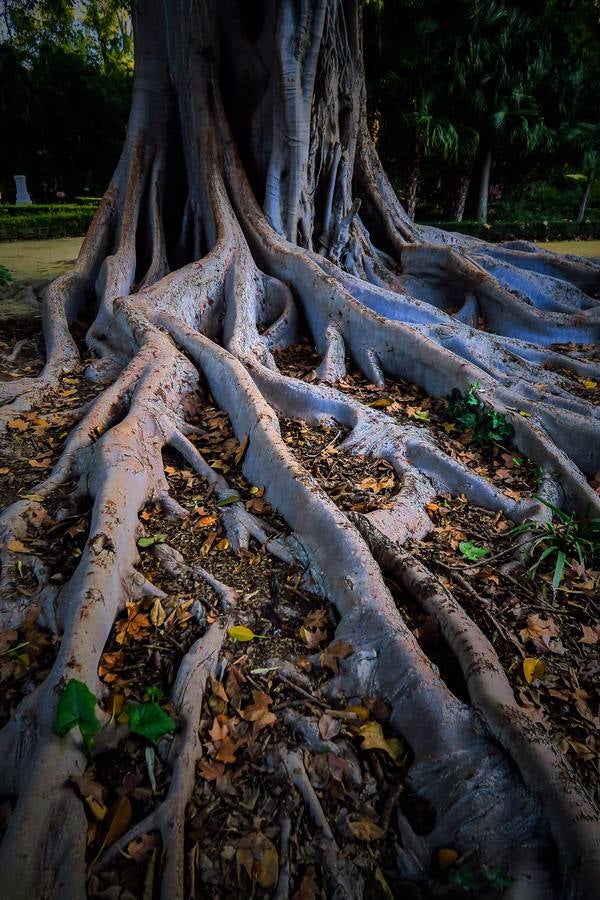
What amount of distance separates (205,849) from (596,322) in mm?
5254

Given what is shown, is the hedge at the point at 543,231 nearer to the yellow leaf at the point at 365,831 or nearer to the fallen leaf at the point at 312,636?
the fallen leaf at the point at 312,636

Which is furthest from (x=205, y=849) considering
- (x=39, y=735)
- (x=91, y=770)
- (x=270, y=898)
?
(x=39, y=735)

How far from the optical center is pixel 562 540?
95.7 inches

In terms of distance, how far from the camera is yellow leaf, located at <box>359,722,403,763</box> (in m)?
1.59

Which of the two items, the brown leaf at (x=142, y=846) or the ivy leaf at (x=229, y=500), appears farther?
the ivy leaf at (x=229, y=500)

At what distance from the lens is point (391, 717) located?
1677 mm

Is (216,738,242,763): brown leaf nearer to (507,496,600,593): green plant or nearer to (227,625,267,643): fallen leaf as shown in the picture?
(227,625,267,643): fallen leaf

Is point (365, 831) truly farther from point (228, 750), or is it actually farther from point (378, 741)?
point (228, 750)

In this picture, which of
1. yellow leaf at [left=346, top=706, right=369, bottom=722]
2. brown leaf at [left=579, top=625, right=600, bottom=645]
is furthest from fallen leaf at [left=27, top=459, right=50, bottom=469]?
brown leaf at [left=579, top=625, right=600, bottom=645]

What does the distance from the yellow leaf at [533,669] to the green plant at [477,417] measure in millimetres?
1606

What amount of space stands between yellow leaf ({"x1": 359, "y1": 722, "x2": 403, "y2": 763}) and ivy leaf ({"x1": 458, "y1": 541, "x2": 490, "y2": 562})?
3.37 ft

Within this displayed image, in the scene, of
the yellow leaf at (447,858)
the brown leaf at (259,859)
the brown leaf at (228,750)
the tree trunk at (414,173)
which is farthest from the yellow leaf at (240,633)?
the tree trunk at (414,173)

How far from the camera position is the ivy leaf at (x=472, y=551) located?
2.41 m

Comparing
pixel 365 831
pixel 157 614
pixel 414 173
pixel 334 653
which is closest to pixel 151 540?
pixel 157 614
